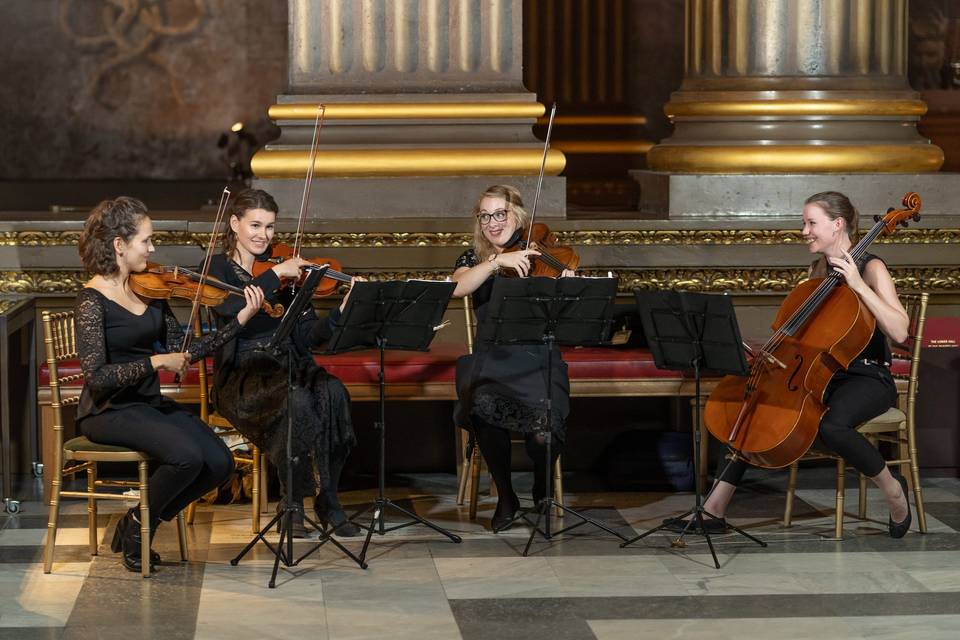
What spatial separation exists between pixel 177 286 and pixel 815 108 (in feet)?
10.6

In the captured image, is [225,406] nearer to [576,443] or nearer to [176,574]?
[176,574]

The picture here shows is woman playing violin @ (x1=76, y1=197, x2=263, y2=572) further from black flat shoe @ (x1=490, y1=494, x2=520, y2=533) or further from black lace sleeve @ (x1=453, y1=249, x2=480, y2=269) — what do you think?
black flat shoe @ (x1=490, y1=494, x2=520, y2=533)

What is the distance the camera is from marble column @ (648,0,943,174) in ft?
25.4

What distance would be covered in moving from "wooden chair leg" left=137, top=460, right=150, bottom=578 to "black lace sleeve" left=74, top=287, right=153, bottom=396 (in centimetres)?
29

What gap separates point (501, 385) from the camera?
6.46 m

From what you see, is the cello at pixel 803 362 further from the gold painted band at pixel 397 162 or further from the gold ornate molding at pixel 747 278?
the gold painted band at pixel 397 162

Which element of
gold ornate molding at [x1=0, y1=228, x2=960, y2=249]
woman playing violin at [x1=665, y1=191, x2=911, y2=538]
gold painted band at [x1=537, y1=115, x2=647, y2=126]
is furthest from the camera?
gold painted band at [x1=537, y1=115, x2=647, y2=126]

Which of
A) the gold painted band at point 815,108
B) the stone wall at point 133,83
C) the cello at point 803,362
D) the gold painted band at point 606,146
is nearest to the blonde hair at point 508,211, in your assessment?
the cello at point 803,362

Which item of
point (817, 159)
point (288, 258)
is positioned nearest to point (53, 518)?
point (288, 258)

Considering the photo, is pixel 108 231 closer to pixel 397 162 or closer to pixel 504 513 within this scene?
pixel 504 513

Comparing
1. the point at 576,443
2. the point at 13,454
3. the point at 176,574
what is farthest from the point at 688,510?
the point at 13,454

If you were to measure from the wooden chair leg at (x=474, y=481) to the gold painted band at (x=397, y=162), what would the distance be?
1.46 m

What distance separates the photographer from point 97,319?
5.75 meters

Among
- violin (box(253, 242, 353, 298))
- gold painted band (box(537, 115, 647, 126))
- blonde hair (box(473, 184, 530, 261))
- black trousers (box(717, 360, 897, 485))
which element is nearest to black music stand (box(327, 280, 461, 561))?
violin (box(253, 242, 353, 298))
